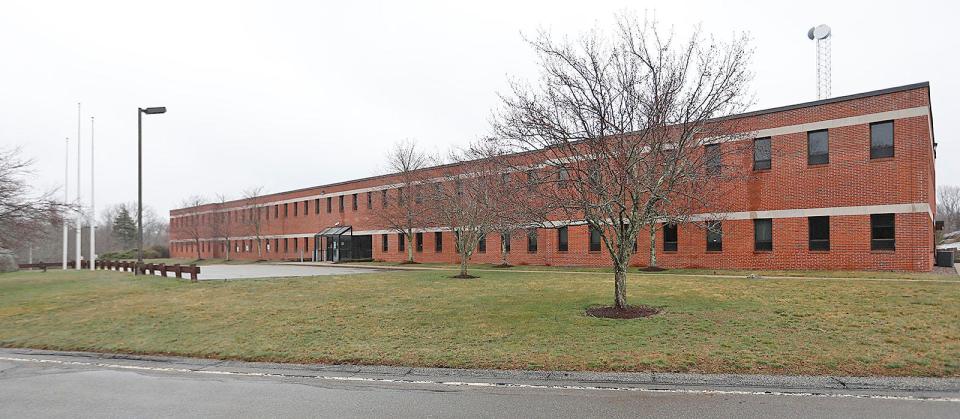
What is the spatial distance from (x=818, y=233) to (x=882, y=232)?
92.3 inches

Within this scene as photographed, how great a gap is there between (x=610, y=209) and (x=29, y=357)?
11.4 m

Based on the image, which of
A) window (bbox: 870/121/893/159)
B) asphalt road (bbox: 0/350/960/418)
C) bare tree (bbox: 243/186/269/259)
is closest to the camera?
asphalt road (bbox: 0/350/960/418)

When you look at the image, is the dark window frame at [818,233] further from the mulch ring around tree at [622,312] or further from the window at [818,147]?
the mulch ring around tree at [622,312]

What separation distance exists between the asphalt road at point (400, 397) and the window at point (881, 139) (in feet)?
67.0

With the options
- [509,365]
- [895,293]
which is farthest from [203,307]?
[895,293]

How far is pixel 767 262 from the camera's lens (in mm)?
26297

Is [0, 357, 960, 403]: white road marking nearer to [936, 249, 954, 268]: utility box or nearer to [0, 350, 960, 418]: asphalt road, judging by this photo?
[0, 350, 960, 418]: asphalt road

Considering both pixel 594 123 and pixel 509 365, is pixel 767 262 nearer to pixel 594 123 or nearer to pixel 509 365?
pixel 594 123

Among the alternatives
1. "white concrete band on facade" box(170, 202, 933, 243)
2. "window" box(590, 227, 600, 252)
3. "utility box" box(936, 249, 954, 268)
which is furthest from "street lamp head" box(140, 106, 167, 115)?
"utility box" box(936, 249, 954, 268)

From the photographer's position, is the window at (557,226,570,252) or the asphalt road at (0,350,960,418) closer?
the asphalt road at (0,350,960,418)

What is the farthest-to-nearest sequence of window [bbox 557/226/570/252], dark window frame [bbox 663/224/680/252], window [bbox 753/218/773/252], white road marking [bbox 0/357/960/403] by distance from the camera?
window [bbox 557/226/570/252], dark window frame [bbox 663/224/680/252], window [bbox 753/218/773/252], white road marking [bbox 0/357/960/403]

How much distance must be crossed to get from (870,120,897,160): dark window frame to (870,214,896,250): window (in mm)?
2454

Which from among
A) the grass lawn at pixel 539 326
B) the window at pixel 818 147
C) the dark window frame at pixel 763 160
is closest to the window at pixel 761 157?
the dark window frame at pixel 763 160

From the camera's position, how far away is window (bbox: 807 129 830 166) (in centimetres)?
2480
